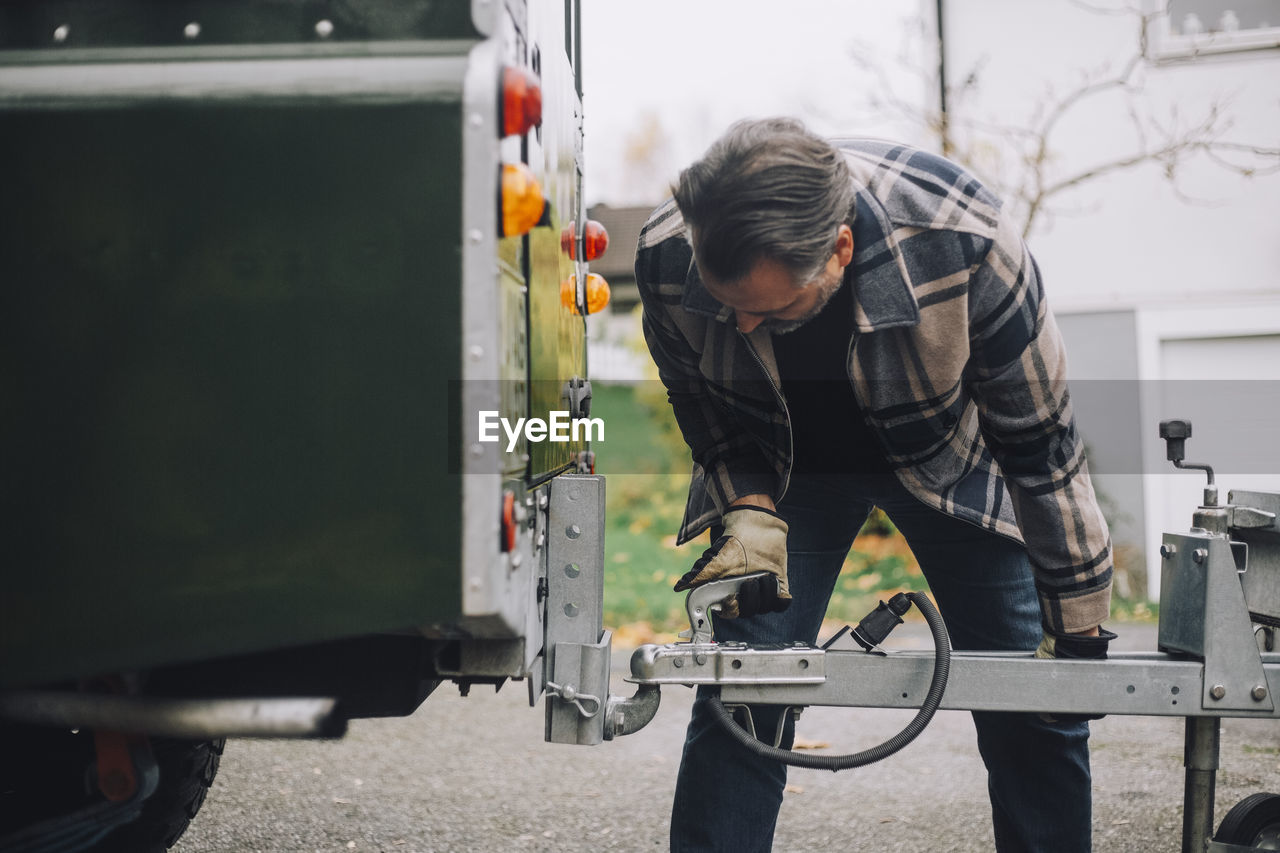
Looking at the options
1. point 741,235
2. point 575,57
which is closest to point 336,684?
point 741,235

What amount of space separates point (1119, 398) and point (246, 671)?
6518 millimetres

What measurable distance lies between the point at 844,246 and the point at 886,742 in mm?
904

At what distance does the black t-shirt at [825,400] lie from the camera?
226cm

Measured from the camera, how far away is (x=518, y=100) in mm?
1536

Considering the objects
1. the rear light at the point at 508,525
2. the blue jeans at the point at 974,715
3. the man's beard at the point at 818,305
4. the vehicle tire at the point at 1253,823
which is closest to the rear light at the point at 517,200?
the rear light at the point at 508,525

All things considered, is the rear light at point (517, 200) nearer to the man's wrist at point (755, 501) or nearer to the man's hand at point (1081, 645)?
the man's wrist at point (755, 501)

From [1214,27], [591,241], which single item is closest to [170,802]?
[591,241]

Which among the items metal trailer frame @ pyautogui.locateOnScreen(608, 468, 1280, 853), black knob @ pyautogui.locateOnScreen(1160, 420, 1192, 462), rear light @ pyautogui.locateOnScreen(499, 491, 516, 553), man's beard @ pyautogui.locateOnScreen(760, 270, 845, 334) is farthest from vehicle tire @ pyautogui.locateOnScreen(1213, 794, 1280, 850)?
rear light @ pyautogui.locateOnScreen(499, 491, 516, 553)

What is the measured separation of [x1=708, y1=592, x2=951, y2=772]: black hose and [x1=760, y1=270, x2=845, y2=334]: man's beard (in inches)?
23.2

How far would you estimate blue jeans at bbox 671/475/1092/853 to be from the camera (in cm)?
221

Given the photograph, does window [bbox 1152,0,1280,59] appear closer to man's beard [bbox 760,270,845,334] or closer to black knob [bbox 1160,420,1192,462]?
black knob [bbox 1160,420,1192,462]

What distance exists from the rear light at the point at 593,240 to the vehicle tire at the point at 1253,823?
6.22 ft

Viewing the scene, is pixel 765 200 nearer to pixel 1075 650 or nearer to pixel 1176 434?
pixel 1075 650

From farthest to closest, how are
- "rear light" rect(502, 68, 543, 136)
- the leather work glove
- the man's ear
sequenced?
the leather work glove
the man's ear
"rear light" rect(502, 68, 543, 136)
